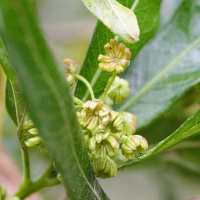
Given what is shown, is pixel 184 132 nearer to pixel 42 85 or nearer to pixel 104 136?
pixel 104 136

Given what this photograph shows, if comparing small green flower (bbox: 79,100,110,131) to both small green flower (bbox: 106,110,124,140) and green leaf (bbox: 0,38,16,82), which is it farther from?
green leaf (bbox: 0,38,16,82)

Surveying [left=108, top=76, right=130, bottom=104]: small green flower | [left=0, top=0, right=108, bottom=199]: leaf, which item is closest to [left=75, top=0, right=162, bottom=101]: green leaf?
[left=108, top=76, right=130, bottom=104]: small green flower

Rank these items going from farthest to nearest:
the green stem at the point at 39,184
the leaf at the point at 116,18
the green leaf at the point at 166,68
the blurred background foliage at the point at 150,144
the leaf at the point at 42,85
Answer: the blurred background foliage at the point at 150,144
the green leaf at the point at 166,68
the green stem at the point at 39,184
the leaf at the point at 116,18
the leaf at the point at 42,85

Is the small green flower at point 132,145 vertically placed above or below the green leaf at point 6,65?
below

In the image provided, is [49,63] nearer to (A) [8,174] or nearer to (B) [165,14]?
(B) [165,14]

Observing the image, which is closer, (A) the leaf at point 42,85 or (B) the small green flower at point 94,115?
(A) the leaf at point 42,85

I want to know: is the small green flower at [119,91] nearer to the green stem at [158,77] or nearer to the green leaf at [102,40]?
the green leaf at [102,40]

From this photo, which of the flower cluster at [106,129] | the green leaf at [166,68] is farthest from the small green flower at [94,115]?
the green leaf at [166,68]
